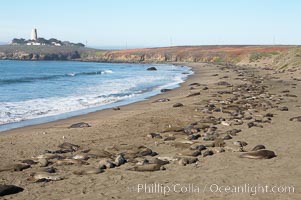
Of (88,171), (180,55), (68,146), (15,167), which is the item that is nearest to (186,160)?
(88,171)

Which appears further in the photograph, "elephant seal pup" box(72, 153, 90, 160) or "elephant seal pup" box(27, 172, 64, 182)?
"elephant seal pup" box(72, 153, 90, 160)

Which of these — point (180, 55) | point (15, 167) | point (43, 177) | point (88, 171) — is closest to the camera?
point (43, 177)

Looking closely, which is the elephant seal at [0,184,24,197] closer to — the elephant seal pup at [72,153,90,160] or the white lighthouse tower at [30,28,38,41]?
the elephant seal pup at [72,153,90,160]

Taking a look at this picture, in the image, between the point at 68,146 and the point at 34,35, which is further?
the point at 34,35

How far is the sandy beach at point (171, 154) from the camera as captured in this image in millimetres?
6926

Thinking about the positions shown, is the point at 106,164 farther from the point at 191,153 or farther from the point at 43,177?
the point at 191,153

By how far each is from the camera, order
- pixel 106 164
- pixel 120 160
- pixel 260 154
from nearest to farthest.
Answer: pixel 106 164 → pixel 120 160 → pixel 260 154

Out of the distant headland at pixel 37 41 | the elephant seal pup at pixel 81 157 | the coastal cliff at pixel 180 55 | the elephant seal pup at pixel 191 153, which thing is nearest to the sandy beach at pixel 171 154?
the elephant seal pup at pixel 191 153

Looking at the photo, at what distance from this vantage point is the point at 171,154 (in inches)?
377

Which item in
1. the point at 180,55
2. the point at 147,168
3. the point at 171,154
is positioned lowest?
the point at 180,55

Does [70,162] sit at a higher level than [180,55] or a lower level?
higher

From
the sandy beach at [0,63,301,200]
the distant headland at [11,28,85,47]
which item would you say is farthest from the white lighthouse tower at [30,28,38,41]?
the sandy beach at [0,63,301,200]

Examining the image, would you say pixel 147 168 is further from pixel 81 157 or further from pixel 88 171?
pixel 81 157

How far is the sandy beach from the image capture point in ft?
22.7
